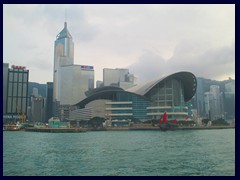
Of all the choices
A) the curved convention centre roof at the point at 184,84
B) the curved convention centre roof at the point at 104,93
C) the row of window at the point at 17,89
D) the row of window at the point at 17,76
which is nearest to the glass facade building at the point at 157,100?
the curved convention centre roof at the point at 184,84

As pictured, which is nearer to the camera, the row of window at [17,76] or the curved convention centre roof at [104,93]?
the curved convention centre roof at [104,93]

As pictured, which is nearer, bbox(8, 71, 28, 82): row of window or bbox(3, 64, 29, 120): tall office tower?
bbox(3, 64, 29, 120): tall office tower

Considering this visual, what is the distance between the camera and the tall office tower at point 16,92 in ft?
580

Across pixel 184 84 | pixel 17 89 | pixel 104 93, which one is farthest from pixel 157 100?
pixel 17 89

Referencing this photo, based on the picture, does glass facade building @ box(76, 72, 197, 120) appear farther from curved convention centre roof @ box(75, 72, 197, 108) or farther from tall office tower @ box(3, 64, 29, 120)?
tall office tower @ box(3, 64, 29, 120)

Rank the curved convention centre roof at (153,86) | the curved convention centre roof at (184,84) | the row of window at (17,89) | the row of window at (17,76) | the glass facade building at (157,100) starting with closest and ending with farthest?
the curved convention centre roof at (184,84) < the curved convention centre roof at (153,86) < the glass facade building at (157,100) < the row of window at (17,89) < the row of window at (17,76)

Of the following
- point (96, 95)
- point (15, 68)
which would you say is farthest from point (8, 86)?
point (96, 95)

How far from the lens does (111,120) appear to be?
12725cm

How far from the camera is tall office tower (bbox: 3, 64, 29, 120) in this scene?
177 m

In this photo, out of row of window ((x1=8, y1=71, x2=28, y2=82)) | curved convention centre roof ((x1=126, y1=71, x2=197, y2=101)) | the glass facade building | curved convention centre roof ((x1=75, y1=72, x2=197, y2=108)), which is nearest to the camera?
curved convention centre roof ((x1=126, y1=71, x2=197, y2=101))

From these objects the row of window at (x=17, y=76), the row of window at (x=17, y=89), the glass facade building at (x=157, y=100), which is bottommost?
the glass facade building at (x=157, y=100)

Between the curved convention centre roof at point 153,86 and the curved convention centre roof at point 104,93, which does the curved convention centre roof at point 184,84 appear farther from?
the curved convention centre roof at point 104,93

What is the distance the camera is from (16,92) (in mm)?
179875

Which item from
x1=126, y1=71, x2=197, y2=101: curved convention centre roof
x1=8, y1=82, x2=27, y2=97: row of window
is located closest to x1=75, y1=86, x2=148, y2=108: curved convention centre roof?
x1=126, y1=71, x2=197, y2=101: curved convention centre roof
